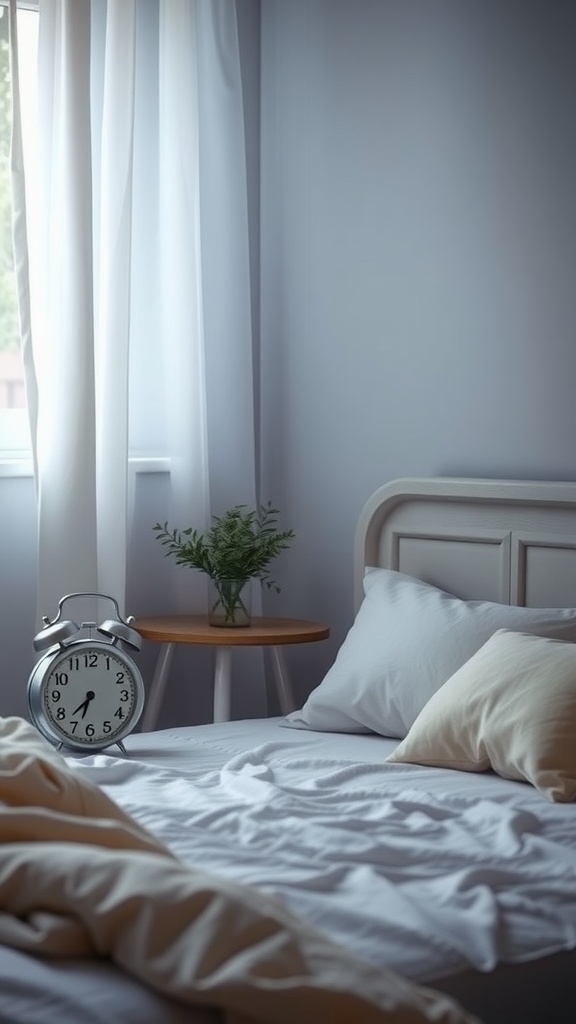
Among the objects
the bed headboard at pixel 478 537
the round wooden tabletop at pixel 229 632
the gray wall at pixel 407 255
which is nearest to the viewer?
the bed headboard at pixel 478 537

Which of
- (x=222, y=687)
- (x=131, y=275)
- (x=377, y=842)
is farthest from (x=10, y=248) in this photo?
(x=377, y=842)

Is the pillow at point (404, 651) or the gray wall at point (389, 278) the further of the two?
the gray wall at point (389, 278)

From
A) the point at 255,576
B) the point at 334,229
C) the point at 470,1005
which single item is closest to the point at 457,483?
the point at 255,576

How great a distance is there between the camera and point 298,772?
99.0 inches

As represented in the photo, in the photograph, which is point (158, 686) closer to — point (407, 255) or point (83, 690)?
point (83, 690)

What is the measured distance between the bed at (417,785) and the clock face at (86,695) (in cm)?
8

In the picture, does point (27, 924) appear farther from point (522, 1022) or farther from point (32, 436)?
point (32, 436)

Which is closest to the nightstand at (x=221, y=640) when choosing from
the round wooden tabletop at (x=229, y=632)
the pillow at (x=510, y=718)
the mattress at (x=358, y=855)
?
the round wooden tabletop at (x=229, y=632)

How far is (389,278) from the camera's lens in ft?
11.5

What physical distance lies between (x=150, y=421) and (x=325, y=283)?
581mm

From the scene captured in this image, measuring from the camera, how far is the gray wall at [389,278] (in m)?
3.14

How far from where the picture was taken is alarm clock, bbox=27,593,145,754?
2781mm

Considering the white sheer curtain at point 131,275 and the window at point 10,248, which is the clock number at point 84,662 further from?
the window at point 10,248

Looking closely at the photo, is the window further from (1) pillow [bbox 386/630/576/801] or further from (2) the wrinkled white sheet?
(1) pillow [bbox 386/630/576/801]
